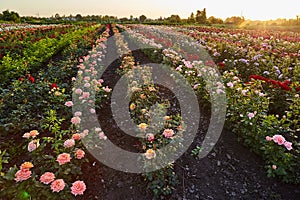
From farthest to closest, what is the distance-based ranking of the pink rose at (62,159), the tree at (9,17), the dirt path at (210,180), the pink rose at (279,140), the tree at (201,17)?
the tree at (201,17)
the tree at (9,17)
the dirt path at (210,180)
the pink rose at (279,140)
the pink rose at (62,159)

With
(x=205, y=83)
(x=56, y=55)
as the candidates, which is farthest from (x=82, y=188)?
(x=56, y=55)

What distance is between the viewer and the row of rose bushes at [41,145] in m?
2.26

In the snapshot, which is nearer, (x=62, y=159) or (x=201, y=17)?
(x=62, y=159)

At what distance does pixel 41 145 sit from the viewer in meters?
2.63

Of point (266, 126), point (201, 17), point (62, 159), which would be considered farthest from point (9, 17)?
point (266, 126)

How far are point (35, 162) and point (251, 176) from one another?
257 cm

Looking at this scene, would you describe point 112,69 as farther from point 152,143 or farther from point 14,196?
point 14,196

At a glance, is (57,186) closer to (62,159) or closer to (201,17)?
(62,159)

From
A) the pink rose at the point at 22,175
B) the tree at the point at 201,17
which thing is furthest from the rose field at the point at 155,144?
the tree at the point at 201,17

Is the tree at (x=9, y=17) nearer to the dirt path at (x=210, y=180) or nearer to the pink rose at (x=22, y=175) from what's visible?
the dirt path at (x=210, y=180)

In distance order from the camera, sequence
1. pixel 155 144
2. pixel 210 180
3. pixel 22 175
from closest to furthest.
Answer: pixel 22 175, pixel 155 144, pixel 210 180

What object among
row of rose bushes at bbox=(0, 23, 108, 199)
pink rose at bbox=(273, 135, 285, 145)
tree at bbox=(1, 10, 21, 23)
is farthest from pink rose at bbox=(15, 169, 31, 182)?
tree at bbox=(1, 10, 21, 23)

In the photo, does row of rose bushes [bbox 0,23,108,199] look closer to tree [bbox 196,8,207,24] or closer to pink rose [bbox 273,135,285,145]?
pink rose [bbox 273,135,285,145]

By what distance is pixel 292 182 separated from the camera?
9.45 ft
